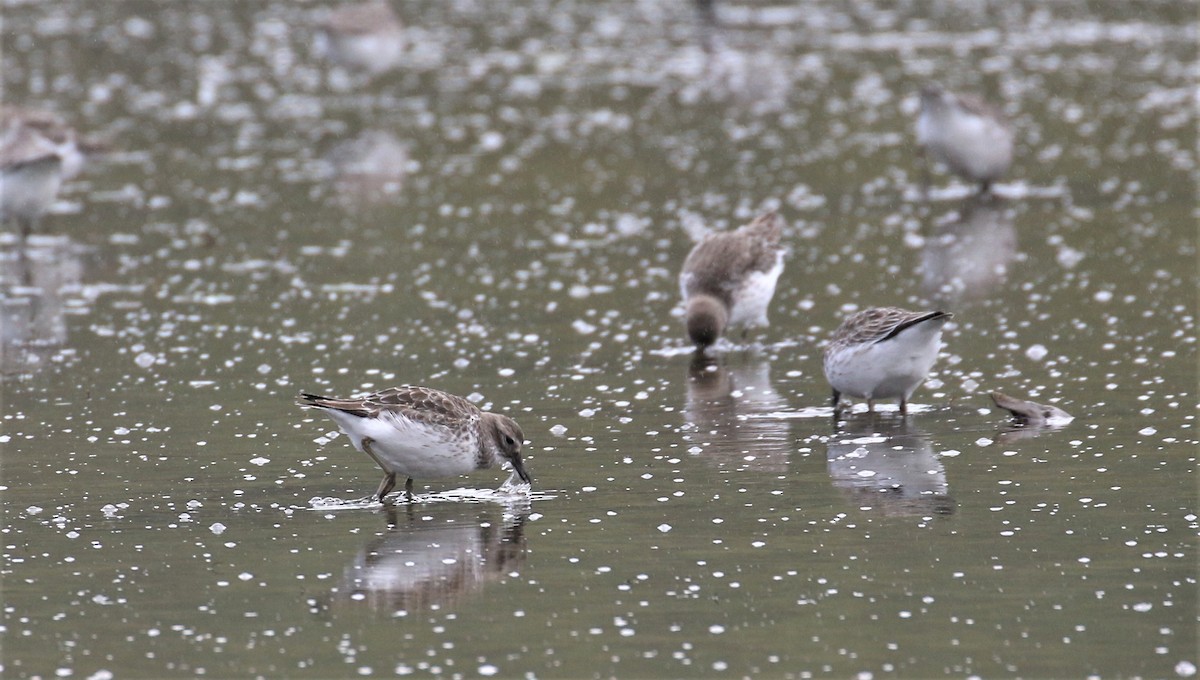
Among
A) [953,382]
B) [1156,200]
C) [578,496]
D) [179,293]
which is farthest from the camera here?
[1156,200]

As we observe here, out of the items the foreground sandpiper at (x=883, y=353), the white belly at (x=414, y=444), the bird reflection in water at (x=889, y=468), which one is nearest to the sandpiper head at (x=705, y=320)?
the foreground sandpiper at (x=883, y=353)

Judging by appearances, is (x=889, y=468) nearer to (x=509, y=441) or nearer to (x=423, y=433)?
(x=509, y=441)

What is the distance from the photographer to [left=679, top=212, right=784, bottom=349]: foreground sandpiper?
1499 cm

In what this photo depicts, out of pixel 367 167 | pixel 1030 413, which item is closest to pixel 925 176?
pixel 367 167

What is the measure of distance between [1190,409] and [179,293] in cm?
980

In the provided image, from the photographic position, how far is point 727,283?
15.3 meters

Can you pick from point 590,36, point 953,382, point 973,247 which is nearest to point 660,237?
point 973,247

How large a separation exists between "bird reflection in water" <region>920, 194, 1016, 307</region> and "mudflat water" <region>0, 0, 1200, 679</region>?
0.23ft

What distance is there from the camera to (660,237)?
20156 mm

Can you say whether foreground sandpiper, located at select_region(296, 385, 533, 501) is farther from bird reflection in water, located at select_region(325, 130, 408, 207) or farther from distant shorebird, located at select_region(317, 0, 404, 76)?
distant shorebird, located at select_region(317, 0, 404, 76)

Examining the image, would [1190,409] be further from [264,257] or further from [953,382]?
[264,257]

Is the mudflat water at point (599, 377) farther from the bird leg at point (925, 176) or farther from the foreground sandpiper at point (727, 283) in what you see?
the foreground sandpiper at point (727, 283)

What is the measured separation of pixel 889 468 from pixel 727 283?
4204mm

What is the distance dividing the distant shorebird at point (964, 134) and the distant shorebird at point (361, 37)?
11374 millimetres
